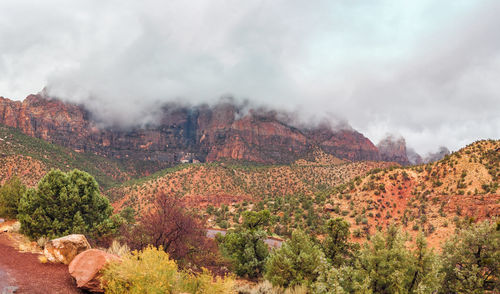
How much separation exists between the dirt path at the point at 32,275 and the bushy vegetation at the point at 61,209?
14.0 feet

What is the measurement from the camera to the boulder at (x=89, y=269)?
12062mm

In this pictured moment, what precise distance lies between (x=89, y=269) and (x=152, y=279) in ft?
15.6

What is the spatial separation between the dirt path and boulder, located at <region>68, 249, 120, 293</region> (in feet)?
2.13

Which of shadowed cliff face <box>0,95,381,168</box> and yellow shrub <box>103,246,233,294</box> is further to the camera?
shadowed cliff face <box>0,95,381,168</box>

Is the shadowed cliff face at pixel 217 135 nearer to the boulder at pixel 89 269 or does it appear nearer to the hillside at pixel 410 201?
the hillside at pixel 410 201

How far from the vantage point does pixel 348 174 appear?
287 ft

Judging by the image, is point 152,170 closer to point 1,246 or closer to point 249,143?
point 249,143

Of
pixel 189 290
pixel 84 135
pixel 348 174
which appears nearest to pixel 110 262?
pixel 189 290

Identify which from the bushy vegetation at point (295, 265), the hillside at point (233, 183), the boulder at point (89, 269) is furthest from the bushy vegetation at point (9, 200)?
the hillside at point (233, 183)

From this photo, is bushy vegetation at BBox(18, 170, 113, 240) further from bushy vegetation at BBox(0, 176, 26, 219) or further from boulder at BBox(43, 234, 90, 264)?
bushy vegetation at BBox(0, 176, 26, 219)

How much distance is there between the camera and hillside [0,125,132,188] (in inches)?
3088

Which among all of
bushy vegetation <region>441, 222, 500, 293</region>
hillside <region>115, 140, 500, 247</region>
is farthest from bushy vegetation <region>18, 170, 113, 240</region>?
hillside <region>115, 140, 500, 247</region>

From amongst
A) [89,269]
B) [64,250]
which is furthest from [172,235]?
[64,250]

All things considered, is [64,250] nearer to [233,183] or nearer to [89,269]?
[89,269]
